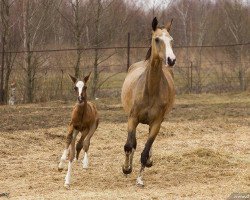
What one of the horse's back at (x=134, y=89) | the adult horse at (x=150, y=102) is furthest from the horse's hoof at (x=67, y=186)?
the horse's back at (x=134, y=89)

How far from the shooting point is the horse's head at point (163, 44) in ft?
22.3

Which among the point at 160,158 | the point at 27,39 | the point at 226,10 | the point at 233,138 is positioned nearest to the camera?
the point at 160,158

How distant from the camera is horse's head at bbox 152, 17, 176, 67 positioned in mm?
6786

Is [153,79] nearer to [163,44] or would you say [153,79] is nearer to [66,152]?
[163,44]

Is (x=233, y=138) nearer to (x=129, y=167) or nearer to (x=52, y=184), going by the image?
(x=129, y=167)

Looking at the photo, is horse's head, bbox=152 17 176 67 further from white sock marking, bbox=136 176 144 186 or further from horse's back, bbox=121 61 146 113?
white sock marking, bbox=136 176 144 186

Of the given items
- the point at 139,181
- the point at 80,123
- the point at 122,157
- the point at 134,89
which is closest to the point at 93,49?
the point at 122,157

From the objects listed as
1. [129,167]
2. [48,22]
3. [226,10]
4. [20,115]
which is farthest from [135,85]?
[226,10]

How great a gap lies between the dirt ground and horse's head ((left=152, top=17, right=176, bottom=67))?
1729 millimetres

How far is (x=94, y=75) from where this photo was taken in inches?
886

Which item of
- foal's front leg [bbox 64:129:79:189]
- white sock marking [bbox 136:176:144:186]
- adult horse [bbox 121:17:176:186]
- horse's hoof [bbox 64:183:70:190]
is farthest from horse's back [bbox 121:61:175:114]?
horse's hoof [bbox 64:183:70:190]

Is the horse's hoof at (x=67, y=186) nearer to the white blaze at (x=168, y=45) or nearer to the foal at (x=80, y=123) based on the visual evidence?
the foal at (x=80, y=123)

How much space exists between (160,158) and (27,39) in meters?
13.2

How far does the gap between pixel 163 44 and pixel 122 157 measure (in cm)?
352
